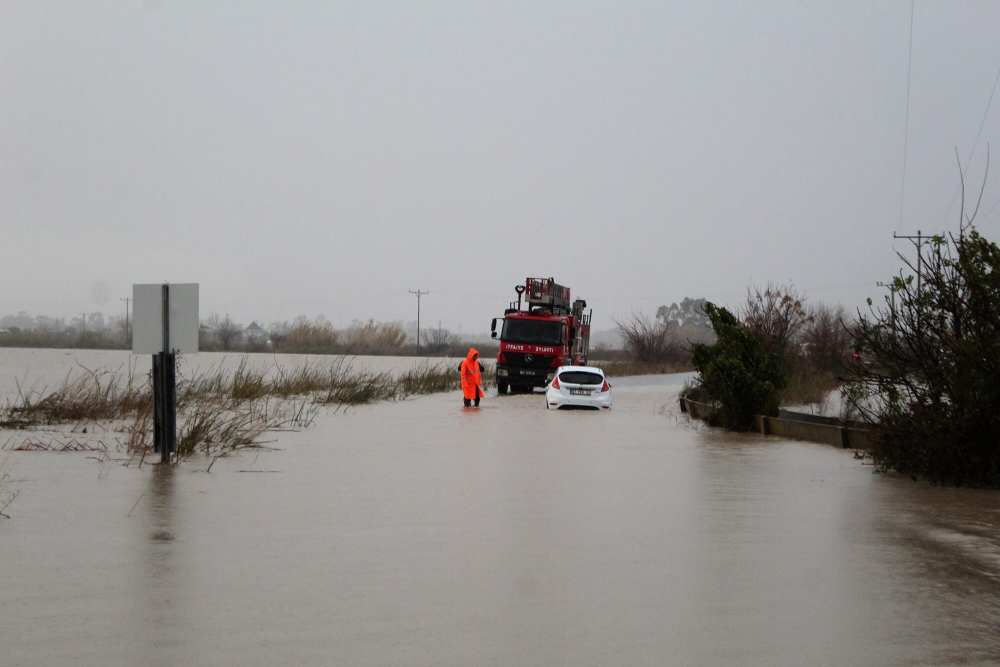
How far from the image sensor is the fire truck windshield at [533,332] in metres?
37.4

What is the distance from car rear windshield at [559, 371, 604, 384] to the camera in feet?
100.0

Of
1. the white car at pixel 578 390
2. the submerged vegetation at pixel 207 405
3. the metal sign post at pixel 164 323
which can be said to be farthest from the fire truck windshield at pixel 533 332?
the metal sign post at pixel 164 323

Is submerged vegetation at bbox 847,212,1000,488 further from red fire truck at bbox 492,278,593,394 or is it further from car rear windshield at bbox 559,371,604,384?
red fire truck at bbox 492,278,593,394

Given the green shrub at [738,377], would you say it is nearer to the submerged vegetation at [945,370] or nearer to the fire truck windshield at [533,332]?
the submerged vegetation at [945,370]

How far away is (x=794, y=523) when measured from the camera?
421 inches

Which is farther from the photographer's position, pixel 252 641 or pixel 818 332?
pixel 818 332

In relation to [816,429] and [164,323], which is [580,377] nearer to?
[816,429]

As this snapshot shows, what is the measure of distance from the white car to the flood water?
45.7 feet

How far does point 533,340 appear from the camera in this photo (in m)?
37.5

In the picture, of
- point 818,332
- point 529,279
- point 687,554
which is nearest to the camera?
point 687,554

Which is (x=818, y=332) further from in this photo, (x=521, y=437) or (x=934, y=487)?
(x=934, y=487)

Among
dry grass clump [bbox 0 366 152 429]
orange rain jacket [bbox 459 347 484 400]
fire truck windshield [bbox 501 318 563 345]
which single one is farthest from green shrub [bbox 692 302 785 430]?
fire truck windshield [bbox 501 318 563 345]

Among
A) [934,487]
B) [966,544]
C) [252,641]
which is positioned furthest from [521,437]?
[252,641]

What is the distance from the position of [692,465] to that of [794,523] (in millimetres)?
5783
